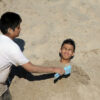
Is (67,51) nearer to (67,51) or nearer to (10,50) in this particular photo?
(67,51)

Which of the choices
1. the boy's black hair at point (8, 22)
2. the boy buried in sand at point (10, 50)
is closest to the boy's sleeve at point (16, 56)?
the boy buried in sand at point (10, 50)

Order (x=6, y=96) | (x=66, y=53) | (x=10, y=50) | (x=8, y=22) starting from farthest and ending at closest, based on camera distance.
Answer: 1. (x=66, y=53)
2. (x=6, y=96)
3. (x=8, y=22)
4. (x=10, y=50)

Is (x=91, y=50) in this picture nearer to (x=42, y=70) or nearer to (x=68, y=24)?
(x=68, y=24)

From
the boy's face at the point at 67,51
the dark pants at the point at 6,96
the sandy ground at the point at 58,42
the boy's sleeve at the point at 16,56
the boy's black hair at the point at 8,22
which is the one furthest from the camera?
the boy's face at the point at 67,51

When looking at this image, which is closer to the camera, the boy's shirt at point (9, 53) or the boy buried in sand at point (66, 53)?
the boy's shirt at point (9, 53)

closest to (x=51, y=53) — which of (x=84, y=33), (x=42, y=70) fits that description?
(x=84, y=33)

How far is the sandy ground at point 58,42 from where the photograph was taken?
3.18m

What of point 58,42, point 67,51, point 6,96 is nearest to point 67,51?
point 67,51

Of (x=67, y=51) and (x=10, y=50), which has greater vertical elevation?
(x=10, y=50)

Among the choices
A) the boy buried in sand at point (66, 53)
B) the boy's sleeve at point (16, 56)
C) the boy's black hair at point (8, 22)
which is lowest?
the boy buried in sand at point (66, 53)

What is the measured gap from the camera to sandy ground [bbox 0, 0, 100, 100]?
10.4 ft

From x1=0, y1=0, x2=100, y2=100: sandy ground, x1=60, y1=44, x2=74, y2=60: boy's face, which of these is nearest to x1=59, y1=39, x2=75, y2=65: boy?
x1=60, y1=44, x2=74, y2=60: boy's face

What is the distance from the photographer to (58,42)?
151 inches

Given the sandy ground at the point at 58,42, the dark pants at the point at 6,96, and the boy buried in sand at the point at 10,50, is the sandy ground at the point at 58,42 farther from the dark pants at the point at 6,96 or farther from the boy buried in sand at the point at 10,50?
the boy buried in sand at the point at 10,50
